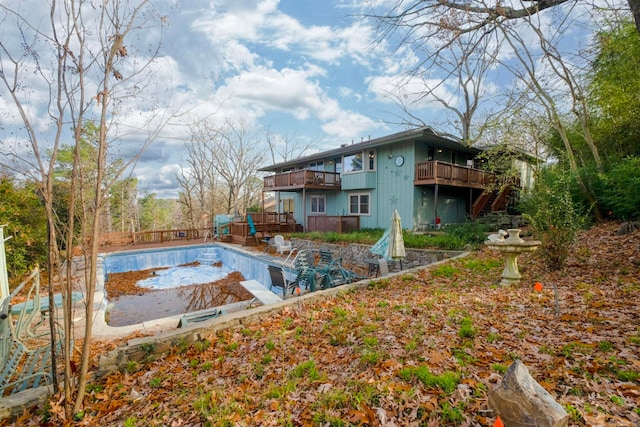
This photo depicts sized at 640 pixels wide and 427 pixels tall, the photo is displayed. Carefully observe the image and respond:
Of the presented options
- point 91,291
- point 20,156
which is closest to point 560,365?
point 91,291

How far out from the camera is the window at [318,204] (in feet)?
61.9

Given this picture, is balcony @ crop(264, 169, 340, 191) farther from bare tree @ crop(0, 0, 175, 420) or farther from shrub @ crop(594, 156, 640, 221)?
bare tree @ crop(0, 0, 175, 420)

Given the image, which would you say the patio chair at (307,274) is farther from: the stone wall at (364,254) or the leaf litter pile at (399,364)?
the stone wall at (364,254)

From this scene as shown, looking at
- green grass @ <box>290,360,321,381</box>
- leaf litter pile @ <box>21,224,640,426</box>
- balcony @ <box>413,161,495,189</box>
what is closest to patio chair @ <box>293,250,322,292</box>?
leaf litter pile @ <box>21,224,640,426</box>

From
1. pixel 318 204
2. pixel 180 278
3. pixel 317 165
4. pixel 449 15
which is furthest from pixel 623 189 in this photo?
pixel 317 165

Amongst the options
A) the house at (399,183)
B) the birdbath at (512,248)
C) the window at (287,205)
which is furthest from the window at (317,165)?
the birdbath at (512,248)

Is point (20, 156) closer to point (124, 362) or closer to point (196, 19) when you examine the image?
point (124, 362)

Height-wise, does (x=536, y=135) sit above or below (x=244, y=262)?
above

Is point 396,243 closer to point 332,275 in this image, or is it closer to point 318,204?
point 332,275

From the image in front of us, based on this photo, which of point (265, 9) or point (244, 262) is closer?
point (265, 9)

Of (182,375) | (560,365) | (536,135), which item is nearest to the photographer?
(560,365)

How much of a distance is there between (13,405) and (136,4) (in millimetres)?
3950

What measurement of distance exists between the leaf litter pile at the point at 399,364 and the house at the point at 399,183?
30.4ft

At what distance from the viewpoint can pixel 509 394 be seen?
70.2 inches
